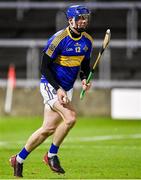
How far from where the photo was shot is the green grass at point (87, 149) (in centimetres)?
1164

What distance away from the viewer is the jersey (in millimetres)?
11172

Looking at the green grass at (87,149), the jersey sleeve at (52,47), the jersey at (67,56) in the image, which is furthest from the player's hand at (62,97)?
the green grass at (87,149)

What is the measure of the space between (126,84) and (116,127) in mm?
4082

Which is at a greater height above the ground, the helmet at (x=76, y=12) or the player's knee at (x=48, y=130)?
the helmet at (x=76, y=12)

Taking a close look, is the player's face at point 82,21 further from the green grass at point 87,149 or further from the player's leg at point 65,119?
the green grass at point 87,149

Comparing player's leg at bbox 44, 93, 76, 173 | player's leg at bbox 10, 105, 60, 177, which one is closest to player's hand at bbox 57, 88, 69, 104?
player's leg at bbox 44, 93, 76, 173

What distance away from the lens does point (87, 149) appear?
52.0 feet

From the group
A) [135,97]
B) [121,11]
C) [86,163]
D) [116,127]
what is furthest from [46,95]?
[121,11]

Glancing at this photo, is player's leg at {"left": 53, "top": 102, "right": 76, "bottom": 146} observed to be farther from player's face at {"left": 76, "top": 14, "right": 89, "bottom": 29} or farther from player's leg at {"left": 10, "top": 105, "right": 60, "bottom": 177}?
player's face at {"left": 76, "top": 14, "right": 89, "bottom": 29}

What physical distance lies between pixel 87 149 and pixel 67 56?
479 centimetres

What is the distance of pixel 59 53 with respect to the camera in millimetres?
11234

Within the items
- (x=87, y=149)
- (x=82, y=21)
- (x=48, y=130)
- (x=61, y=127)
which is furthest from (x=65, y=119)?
(x=87, y=149)

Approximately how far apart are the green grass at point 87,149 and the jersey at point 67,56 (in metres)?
1.19

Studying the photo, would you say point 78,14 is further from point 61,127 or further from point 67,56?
point 61,127
